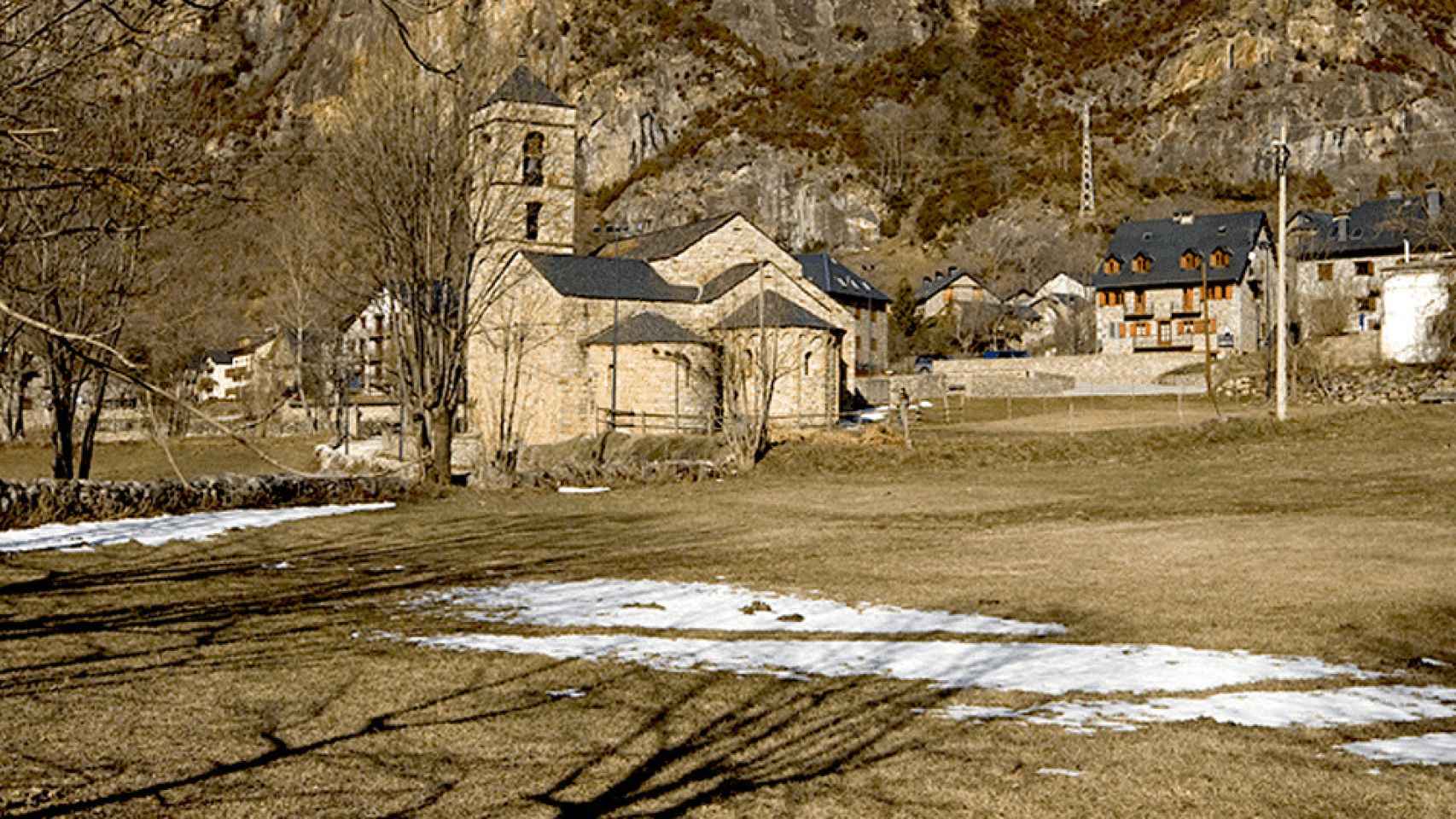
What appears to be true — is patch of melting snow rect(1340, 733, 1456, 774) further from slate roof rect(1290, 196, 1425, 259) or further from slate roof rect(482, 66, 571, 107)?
slate roof rect(1290, 196, 1425, 259)

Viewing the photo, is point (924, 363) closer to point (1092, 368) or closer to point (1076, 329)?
Answer: point (1076, 329)

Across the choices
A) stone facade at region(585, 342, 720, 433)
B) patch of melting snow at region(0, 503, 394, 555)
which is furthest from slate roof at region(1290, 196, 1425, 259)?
patch of melting snow at region(0, 503, 394, 555)

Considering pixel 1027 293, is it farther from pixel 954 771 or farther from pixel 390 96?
pixel 954 771

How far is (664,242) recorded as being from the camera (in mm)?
54312

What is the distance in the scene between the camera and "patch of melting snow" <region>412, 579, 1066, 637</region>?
35.0 feet

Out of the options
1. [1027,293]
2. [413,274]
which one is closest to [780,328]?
[413,274]

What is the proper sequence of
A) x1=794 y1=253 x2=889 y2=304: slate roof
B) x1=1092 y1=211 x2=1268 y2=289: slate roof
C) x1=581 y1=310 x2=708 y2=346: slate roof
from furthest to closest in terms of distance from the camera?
x1=794 y1=253 x2=889 y2=304: slate roof → x1=1092 y1=211 x2=1268 y2=289: slate roof → x1=581 y1=310 x2=708 y2=346: slate roof

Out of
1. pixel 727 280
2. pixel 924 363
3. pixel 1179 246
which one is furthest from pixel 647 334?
pixel 1179 246

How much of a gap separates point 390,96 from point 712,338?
75.6ft

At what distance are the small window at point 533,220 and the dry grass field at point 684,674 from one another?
30.8m

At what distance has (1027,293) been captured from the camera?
100m

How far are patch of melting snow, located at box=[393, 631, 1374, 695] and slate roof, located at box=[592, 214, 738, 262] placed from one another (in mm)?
42211

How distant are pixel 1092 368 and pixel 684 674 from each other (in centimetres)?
5737

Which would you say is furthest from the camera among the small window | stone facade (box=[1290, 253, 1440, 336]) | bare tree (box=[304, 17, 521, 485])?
stone facade (box=[1290, 253, 1440, 336])
